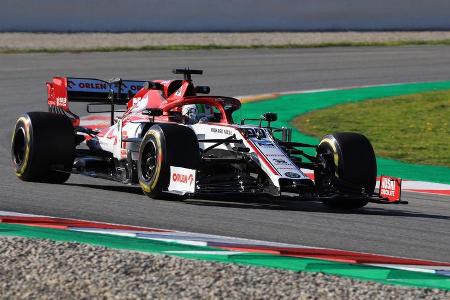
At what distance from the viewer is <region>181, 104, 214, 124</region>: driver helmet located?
11188 mm

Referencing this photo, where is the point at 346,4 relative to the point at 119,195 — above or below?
above

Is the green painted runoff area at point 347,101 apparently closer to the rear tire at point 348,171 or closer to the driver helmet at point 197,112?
the rear tire at point 348,171

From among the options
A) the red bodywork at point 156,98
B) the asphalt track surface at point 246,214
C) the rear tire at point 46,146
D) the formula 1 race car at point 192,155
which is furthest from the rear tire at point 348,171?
the rear tire at point 46,146

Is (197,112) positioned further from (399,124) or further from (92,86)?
(399,124)

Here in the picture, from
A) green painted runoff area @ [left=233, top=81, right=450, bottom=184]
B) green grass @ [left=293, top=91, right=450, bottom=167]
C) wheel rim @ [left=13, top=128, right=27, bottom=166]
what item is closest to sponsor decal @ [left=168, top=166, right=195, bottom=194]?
wheel rim @ [left=13, top=128, right=27, bottom=166]

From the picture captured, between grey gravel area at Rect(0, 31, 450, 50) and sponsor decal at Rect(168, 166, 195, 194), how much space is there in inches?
720

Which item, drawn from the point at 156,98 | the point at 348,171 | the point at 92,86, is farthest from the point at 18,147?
the point at 348,171

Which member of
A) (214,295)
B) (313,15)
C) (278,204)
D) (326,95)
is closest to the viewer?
(214,295)

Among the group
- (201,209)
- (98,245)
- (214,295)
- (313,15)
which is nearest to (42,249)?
(98,245)

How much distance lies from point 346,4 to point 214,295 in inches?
1137

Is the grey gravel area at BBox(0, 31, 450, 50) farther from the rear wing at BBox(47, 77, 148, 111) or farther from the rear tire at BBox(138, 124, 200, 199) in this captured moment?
the rear tire at BBox(138, 124, 200, 199)

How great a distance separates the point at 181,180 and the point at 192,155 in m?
0.31

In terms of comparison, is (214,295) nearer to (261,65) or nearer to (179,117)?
(179,117)

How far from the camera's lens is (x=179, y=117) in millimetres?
11258
